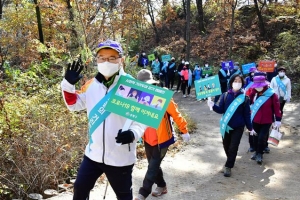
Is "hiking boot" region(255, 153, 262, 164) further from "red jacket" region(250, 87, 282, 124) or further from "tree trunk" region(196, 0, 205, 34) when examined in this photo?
"tree trunk" region(196, 0, 205, 34)

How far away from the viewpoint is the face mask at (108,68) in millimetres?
3199

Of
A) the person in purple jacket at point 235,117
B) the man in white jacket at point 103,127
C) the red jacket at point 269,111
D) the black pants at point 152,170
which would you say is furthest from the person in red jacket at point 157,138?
the red jacket at point 269,111

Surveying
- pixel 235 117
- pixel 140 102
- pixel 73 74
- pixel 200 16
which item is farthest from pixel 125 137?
pixel 200 16

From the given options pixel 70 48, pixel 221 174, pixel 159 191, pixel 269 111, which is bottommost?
pixel 221 174

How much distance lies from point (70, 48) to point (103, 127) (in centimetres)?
1129

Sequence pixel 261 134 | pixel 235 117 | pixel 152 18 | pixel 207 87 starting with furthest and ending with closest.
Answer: pixel 152 18
pixel 261 134
pixel 207 87
pixel 235 117

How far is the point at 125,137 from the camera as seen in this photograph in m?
2.88

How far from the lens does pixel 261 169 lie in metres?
6.50

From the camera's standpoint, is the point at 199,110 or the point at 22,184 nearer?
the point at 22,184

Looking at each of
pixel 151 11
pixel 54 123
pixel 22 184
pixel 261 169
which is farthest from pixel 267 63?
pixel 151 11

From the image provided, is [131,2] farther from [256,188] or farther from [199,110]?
[256,188]

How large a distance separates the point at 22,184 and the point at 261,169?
179 inches

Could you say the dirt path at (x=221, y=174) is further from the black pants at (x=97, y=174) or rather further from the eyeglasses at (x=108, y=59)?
the eyeglasses at (x=108, y=59)

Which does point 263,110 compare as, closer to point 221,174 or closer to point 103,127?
point 221,174
